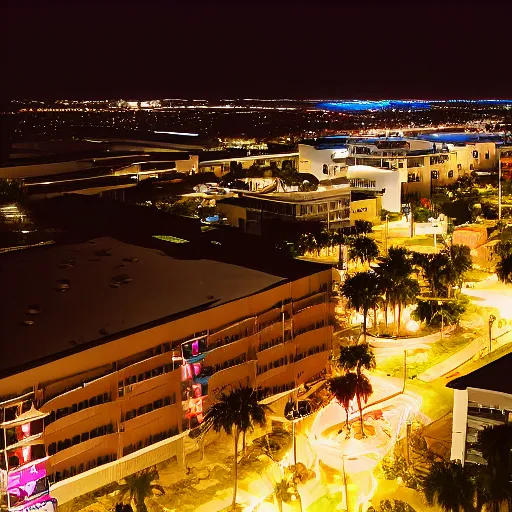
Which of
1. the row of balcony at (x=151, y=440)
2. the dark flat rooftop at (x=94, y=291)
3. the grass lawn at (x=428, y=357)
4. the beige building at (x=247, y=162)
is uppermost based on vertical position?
the dark flat rooftop at (x=94, y=291)

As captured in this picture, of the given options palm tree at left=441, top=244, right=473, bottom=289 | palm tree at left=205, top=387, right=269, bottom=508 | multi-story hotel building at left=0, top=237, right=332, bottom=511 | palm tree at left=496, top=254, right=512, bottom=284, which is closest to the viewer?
multi-story hotel building at left=0, top=237, right=332, bottom=511

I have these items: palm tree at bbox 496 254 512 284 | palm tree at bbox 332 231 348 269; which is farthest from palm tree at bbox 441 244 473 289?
palm tree at bbox 332 231 348 269

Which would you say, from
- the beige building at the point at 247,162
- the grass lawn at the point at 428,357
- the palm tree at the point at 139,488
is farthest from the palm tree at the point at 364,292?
the beige building at the point at 247,162

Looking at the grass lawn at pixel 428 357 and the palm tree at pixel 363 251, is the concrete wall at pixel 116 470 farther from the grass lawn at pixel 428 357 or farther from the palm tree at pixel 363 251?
the palm tree at pixel 363 251

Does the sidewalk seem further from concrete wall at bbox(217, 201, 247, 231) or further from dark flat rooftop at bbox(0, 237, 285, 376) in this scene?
concrete wall at bbox(217, 201, 247, 231)

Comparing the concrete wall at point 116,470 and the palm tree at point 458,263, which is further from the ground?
the palm tree at point 458,263

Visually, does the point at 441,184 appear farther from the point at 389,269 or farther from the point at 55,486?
the point at 55,486

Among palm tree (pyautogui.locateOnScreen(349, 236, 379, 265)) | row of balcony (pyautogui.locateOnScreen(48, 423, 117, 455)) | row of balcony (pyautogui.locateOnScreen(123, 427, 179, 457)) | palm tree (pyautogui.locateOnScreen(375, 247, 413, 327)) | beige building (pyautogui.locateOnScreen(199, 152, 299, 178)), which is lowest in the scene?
row of balcony (pyautogui.locateOnScreen(123, 427, 179, 457))
